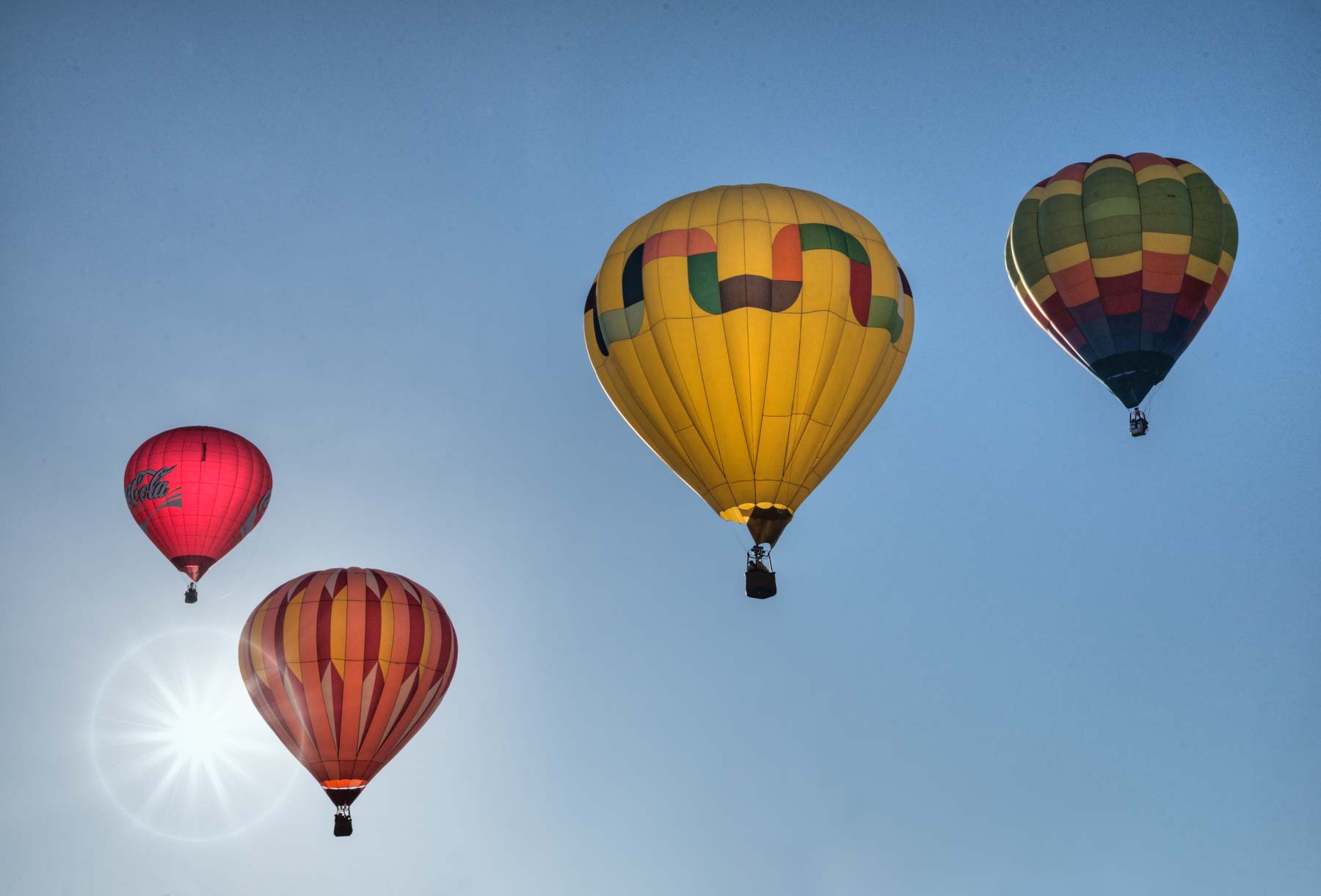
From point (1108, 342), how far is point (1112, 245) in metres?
1.47

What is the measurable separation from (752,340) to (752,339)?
19 millimetres

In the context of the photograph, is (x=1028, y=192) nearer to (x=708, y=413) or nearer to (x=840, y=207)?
(x=840, y=207)

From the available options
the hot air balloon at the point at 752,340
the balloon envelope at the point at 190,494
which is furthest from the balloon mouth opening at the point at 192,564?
the hot air balloon at the point at 752,340

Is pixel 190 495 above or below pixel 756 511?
above

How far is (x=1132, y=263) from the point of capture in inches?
971

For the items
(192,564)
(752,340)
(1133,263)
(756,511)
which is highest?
(1133,263)

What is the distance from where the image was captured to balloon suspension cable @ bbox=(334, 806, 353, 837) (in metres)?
22.5

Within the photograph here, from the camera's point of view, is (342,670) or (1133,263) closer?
(342,670)

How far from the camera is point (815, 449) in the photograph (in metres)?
19.6

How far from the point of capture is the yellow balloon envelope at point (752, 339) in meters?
19.2

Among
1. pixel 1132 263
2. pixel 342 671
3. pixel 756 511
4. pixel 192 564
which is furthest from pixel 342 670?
pixel 1132 263

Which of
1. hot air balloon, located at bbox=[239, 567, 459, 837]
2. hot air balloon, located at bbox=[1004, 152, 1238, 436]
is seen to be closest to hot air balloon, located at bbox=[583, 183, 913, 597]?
hot air balloon, located at bbox=[239, 567, 459, 837]

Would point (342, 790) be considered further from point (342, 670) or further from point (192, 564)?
point (192, 564)

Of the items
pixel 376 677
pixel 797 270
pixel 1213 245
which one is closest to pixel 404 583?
pixel 376 677
